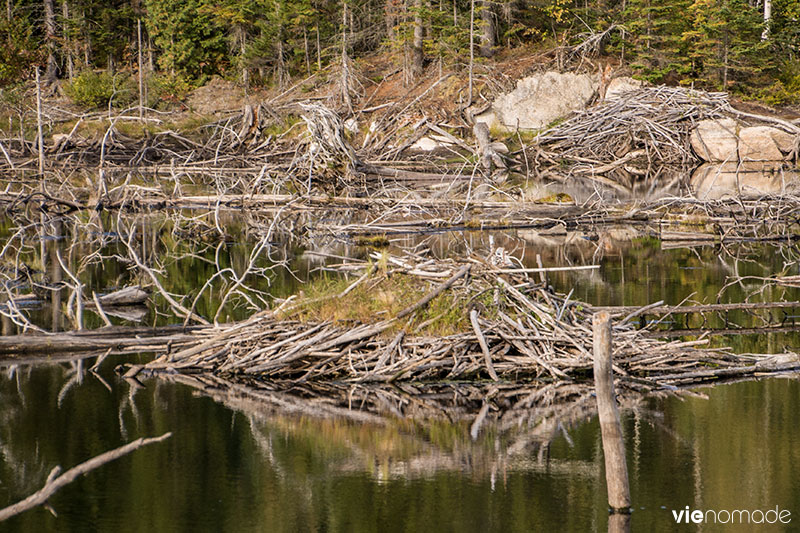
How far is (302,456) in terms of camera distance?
866 centimetres

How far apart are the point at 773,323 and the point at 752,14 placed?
102ft

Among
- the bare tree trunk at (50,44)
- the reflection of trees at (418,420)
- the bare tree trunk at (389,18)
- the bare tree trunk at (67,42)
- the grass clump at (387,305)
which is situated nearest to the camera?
the reflection of trees at (418,420)

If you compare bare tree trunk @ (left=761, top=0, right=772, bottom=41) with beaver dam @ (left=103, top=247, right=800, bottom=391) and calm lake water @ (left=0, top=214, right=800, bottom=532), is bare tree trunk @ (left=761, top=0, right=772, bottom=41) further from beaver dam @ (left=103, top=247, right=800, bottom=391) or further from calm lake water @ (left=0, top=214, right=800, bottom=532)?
calm lake water @ (left=0, top=214, right=800, bottom=532)

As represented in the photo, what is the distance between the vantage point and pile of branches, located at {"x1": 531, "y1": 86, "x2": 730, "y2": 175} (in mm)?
36656

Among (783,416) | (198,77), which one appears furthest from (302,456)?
(198,77)

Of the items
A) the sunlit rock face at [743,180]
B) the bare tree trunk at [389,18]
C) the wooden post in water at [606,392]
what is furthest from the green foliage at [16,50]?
the wooden post in water at [606,392]

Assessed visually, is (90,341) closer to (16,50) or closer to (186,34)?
(16,50)

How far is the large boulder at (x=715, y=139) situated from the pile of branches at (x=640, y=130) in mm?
324

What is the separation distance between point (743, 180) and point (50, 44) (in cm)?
4036

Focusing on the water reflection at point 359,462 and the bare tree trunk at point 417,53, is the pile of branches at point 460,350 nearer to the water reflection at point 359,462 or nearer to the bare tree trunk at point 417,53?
the water reflection at point 359,462

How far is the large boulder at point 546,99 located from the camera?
1601 inches

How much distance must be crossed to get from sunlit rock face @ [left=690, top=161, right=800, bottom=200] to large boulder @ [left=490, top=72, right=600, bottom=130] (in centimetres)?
663

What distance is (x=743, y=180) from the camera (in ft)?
101

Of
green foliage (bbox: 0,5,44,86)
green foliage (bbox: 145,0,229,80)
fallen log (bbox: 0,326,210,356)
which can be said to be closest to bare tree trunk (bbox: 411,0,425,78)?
green foliage (bbox: 145,0,229,80)
